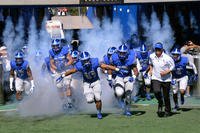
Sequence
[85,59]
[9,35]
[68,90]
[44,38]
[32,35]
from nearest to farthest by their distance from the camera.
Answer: [85,59], [68,90], [9,35], [32,35], [44,38]

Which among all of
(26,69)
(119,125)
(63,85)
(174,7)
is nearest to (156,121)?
(119,125)

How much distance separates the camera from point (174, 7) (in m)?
20.1

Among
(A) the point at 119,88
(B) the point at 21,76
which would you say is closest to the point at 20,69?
(B) the point at 21,76

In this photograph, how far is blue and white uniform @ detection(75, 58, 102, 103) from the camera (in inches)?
516

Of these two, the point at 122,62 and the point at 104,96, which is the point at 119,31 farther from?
the point at 122,62

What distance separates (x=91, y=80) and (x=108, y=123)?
176 cm

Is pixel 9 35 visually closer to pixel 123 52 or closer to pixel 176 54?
pixel 123 52

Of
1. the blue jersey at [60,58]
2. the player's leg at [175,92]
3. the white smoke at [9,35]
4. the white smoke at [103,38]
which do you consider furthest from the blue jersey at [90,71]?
the white smoke at [9,35]

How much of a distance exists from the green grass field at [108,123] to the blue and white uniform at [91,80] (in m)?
0.53

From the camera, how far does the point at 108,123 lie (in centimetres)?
1188

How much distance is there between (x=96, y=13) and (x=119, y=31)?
137 cm

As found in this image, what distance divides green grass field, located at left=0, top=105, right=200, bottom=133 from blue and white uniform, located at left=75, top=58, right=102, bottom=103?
0.53m

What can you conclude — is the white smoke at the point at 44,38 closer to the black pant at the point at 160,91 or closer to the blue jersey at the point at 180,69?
the blue jersey at the point at 180,69

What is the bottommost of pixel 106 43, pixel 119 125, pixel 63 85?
pixel 119 125
